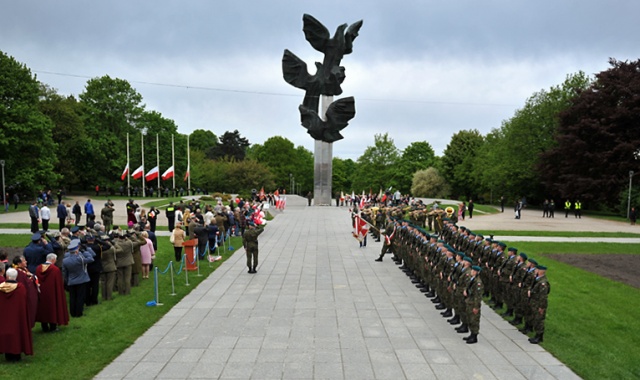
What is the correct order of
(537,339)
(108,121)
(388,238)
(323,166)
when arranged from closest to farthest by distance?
(537,339) < (388,238) < (323,166) < (108,121)

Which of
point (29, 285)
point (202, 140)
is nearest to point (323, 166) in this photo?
point (29, 285)

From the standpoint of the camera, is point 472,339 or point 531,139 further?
point 531,139

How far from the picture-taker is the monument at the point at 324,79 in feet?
154

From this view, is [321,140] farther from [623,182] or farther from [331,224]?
[623,182]

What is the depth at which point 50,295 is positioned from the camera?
9.35 meters

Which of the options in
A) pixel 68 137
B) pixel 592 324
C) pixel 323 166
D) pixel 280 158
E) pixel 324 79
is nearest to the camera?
pixel 592 324

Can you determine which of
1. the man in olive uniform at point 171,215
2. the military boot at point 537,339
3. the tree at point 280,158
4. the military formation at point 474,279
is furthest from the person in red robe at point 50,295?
the tree at point 280,158

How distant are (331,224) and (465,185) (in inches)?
1817

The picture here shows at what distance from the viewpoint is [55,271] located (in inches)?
370

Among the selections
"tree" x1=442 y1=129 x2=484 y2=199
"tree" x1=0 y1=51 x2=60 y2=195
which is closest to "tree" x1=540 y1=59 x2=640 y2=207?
"tree" x1=442 y1=129 x2=484 y2=199

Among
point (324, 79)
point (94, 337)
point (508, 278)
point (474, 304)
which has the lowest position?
point (94, 337)

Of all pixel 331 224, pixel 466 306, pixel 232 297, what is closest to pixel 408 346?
pixel 466 306

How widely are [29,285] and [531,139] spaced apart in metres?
53.8

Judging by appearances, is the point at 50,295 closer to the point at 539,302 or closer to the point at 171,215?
the point at 539,302
